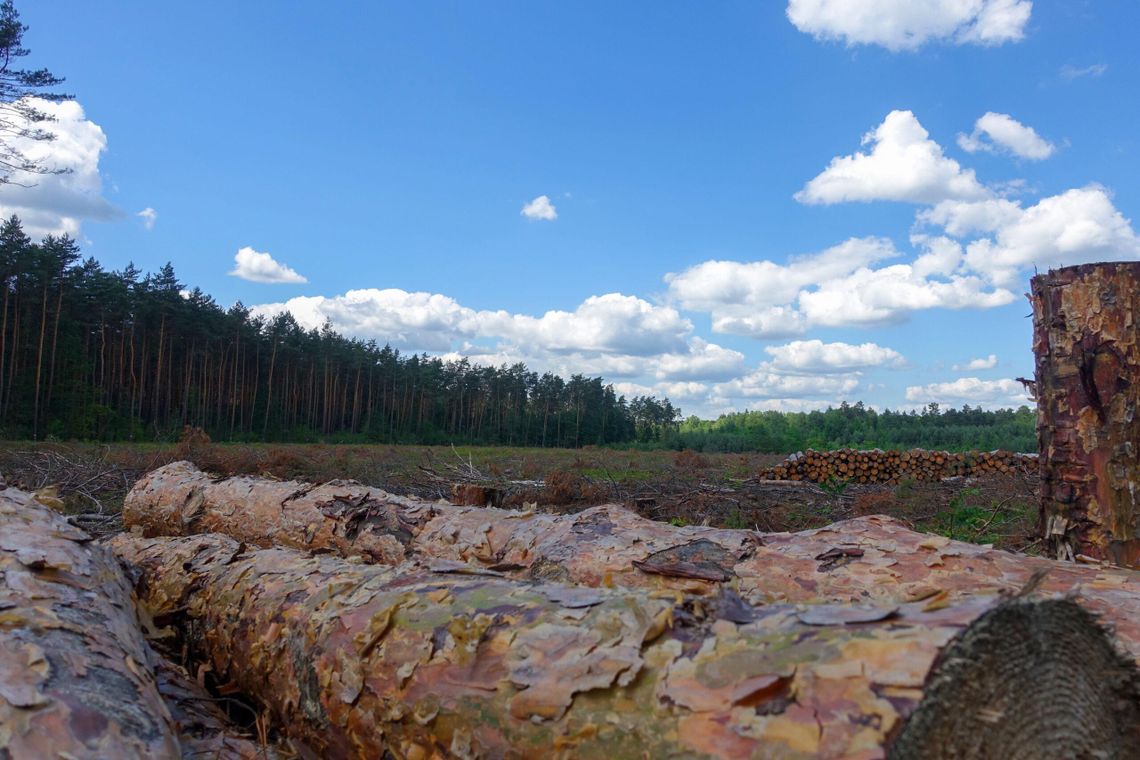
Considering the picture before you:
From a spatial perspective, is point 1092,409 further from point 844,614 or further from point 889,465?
point 889,465

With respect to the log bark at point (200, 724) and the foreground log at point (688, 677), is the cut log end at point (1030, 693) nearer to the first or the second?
the foreground log at point (688, 677)

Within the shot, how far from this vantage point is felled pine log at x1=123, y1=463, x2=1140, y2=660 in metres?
2.47

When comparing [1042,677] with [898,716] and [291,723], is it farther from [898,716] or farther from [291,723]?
[291,723]

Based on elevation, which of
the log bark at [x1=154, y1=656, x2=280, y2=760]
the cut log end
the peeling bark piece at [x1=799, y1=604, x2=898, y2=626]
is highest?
the peeling bark piece at [x1=799, y1=604, x2=898, y2=626]

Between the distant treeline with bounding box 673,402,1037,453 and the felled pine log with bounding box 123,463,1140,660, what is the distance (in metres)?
28.7

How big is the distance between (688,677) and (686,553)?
1.57 metres

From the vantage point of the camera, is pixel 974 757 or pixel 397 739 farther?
pixel 397 739

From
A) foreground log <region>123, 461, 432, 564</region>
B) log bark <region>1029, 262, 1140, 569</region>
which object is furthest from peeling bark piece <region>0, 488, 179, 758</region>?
log bark <region>1029, 262, 1140, 569</region>

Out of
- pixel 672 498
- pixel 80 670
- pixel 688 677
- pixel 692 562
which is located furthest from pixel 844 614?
pixel 672 498

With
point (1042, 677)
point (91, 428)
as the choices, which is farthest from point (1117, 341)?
point (91, 428)

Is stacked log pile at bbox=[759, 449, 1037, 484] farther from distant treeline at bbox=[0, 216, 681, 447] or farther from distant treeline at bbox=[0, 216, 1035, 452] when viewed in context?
distant treeline at bbox=[0, 216, 681, 447]

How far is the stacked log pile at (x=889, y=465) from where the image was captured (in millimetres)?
15094

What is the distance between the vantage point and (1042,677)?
1.33 meters

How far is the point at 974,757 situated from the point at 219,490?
17.2 ft
